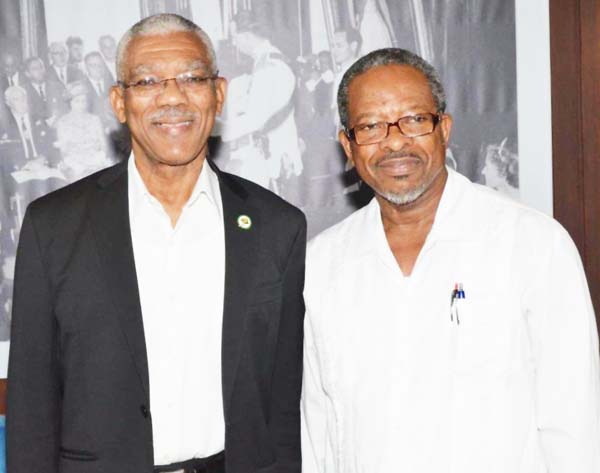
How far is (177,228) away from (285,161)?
3.56 ft

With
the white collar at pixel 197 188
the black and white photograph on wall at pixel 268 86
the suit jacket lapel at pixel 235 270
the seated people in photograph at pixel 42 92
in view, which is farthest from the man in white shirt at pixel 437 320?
the seated people in photograph at pixel 42 92

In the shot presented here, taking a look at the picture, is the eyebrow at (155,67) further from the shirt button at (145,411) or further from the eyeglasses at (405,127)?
the shirt button at (145,411)

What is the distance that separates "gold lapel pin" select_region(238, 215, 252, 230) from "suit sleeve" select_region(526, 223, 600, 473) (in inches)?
29.3

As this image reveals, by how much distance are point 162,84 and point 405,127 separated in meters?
0.63

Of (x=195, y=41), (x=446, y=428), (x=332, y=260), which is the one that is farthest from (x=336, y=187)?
(x=446, y=428)

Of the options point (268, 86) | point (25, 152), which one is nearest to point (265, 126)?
point (268, 86)

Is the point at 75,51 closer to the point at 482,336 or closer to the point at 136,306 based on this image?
the point at 136,306

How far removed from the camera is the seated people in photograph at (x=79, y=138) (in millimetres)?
3039

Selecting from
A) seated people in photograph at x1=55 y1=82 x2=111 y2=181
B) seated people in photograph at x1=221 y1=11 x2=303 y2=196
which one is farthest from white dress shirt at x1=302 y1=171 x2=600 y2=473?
seated people in photograph at x1=55 y1=82 x2=111 y2=181

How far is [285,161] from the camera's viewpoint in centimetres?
310

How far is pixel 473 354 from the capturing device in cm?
194

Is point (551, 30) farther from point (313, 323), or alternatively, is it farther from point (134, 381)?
point (134, 381)

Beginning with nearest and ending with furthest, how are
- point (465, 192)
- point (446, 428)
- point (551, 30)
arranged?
point (446, 428) → point (465, 192) → point (551, 30)

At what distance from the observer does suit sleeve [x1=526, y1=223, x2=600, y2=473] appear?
1859mm
